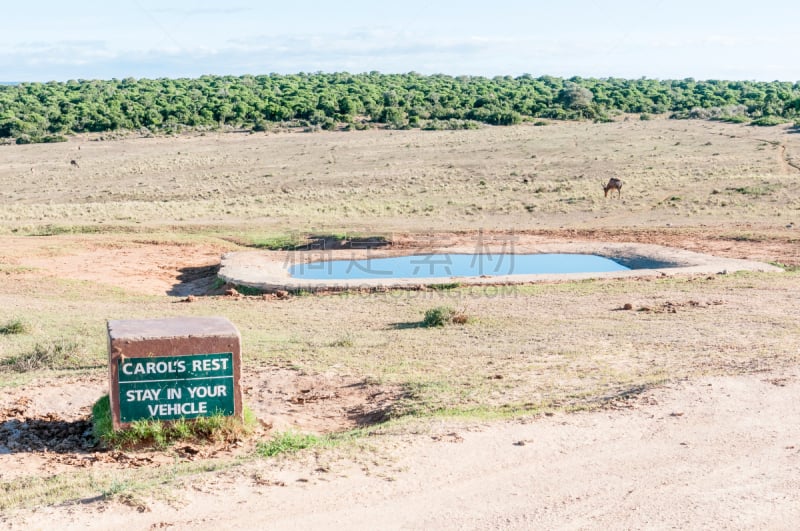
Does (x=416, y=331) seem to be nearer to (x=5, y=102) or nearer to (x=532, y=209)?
(x=532, y=209)

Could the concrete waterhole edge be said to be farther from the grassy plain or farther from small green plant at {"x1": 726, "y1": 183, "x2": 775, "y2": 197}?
small green plant at {"x1": 726, "y1": 183, "x2": 775, "y2": 197}

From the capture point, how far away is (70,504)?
726cm

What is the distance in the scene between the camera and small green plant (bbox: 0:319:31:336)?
1509 centimetres

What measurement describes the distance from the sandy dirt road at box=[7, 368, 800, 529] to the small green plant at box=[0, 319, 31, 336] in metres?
8.50

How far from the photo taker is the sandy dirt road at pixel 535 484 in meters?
6.85

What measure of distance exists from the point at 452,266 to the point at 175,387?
13964 mm

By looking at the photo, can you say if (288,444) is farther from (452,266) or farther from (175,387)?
(452,266)

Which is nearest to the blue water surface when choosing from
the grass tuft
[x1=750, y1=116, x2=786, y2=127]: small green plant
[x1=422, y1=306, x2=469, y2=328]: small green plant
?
[x1=422, y1=306, x2=469, y2=328]: small green plant

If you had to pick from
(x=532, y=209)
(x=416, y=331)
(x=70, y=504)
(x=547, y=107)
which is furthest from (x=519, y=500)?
(x=547, y=107)

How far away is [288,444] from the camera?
8711 millimetres

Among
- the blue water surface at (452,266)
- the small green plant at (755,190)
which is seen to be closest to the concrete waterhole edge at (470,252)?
the blue water surface at (452,266)

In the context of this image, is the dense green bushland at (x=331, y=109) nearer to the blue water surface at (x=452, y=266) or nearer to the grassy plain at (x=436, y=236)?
the grassy plain at (x=436, y=236)

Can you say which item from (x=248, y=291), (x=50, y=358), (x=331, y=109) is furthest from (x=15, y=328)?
(x=331, y=109)

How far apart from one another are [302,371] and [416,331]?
2.94 metres
